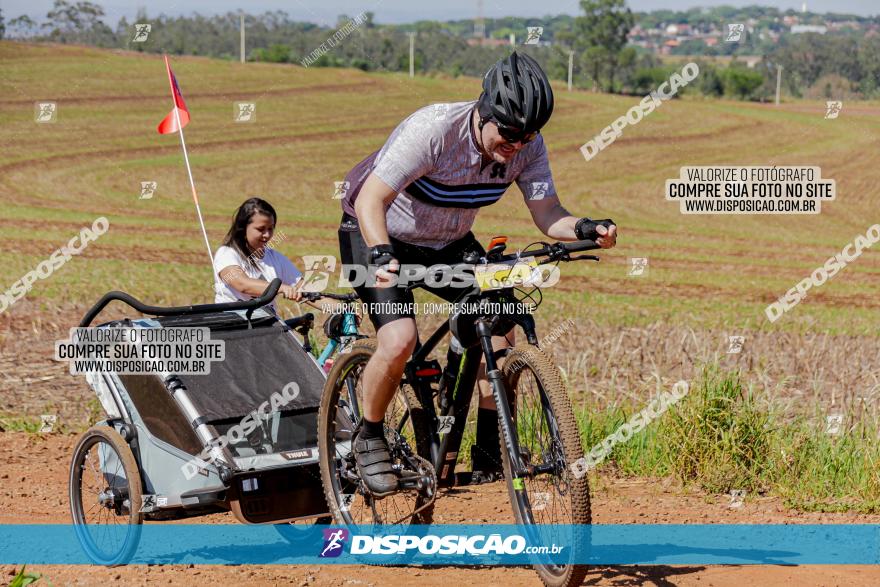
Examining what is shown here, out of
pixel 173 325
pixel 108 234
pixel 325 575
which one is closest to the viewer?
pixel 325 575

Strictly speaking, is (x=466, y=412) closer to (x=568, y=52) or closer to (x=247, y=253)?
(x=247, y=253)

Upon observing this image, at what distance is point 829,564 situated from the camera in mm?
6023

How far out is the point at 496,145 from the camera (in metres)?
5.37

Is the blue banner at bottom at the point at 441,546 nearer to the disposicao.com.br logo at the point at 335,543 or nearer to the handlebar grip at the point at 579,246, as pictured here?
the disposicao.com.br logo at the point at 335,543

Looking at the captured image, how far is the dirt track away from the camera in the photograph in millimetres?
5766

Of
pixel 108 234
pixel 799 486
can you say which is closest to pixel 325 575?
pixel 799 486

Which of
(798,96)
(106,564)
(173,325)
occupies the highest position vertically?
(798,96)

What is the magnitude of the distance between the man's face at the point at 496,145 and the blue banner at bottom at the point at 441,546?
6.05 ft

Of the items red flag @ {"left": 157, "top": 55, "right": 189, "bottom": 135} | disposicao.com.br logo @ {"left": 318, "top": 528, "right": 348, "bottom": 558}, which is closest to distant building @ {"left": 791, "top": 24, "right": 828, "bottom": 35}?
red flag @ {"left": 157, "top": 55, "right": 189, "bottom": 135}

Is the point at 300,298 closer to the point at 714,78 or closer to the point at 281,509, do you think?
the point at 281,509

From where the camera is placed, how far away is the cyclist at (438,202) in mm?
5254

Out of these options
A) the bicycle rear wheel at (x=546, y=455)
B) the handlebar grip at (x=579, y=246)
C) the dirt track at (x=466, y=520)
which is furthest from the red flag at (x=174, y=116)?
the handlebar grip at (x=579, y=246)

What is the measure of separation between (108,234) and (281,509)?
19.1 metres

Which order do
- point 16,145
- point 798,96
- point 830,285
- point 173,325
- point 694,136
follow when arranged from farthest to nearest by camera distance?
point 798,96, point 694,136, point 16,145, point 830,285, point 173,325
